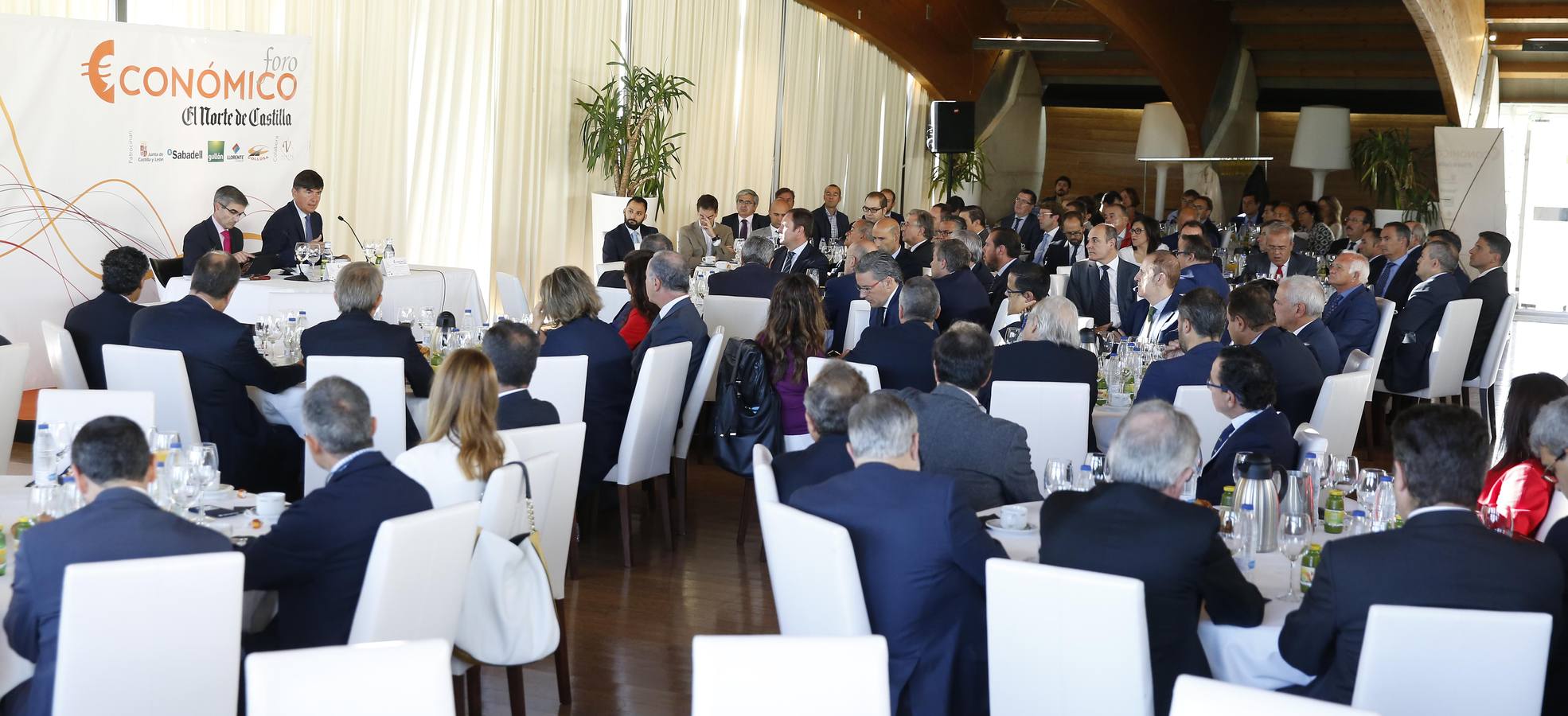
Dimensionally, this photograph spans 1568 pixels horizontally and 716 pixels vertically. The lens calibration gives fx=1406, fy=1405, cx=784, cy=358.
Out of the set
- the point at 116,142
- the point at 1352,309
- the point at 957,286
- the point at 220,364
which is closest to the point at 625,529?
the point at 220,364

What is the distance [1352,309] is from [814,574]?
5.70 m

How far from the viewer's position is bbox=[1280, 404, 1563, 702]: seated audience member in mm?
2877

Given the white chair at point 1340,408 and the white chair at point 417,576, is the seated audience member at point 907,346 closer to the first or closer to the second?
the white chair at point 1340,408

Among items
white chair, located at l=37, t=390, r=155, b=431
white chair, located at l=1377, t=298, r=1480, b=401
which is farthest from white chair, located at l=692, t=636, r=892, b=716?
white chair, located at l=1377, t=298, r=1480, b=401

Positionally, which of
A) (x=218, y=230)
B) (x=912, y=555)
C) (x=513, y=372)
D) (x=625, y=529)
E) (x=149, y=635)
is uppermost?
(x=218, y=230)

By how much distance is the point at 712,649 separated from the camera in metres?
2.50

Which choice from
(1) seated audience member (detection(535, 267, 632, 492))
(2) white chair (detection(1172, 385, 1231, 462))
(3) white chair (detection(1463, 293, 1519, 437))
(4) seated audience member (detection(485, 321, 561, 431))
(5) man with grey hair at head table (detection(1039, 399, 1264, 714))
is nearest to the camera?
(5) man with grey hair at head table (detection(1039, 399, 1264, 714))

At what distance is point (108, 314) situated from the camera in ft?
19.9

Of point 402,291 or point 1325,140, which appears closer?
A: point 402,291

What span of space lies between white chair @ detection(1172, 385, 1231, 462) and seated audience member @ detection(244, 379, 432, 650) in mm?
3110

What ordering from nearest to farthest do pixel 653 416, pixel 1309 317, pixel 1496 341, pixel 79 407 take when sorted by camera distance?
pixel 79 407 → pixel 653 416 → pixel 1309 317 → pixel 1496 341

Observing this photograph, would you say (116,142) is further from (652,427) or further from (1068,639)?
(1068,639)

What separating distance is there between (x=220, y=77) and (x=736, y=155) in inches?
297

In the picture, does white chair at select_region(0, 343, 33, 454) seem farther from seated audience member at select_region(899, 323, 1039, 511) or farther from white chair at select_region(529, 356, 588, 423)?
seated audience member at select_region(899, 323, 1039, 511)
